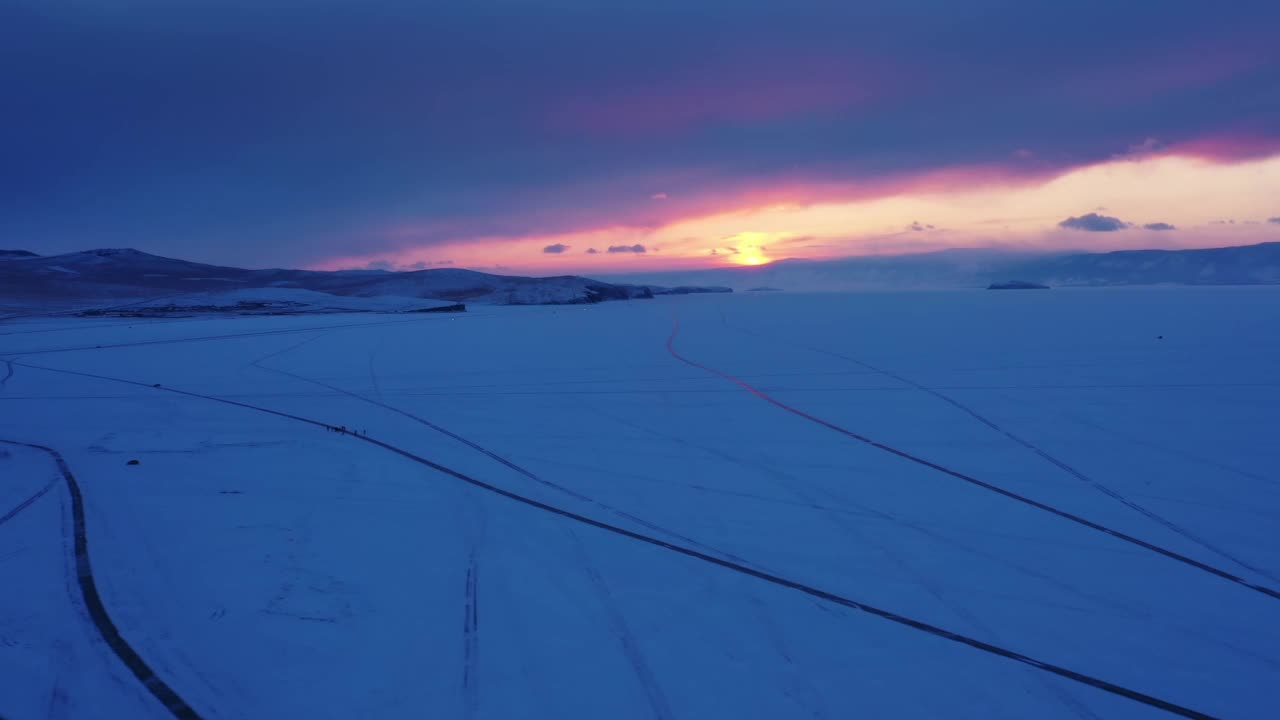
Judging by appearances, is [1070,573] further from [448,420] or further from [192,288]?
[192,288]

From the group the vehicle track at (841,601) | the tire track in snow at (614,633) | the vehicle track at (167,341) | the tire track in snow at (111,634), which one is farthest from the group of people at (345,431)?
the vehicle track at (167,341)

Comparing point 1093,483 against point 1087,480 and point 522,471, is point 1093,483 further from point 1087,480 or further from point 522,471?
point 522,471

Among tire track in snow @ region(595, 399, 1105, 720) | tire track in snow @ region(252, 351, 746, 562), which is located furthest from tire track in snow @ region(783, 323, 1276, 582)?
tire track in snow @ region(252, 351, 746, 562)

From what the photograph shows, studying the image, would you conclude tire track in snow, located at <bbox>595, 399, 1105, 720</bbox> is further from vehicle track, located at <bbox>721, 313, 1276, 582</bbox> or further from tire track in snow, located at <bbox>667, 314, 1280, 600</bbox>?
vehicle track, located at <bbox>721, 313, 1276, 582</bbox>

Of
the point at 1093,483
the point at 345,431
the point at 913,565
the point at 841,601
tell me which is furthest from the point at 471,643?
the point at 1093,483

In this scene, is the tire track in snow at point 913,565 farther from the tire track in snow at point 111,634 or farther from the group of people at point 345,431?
the group of people at point 345,431
